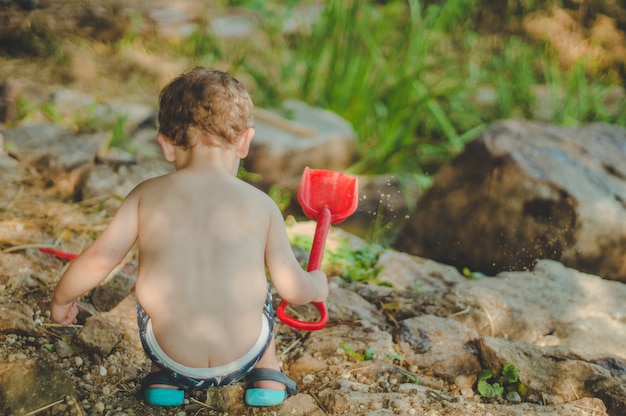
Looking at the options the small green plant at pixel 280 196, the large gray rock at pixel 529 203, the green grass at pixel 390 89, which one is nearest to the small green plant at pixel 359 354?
the large gray rock at pixel 529 203

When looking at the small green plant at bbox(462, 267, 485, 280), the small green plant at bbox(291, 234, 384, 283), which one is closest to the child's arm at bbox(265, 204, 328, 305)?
the small green plant at bbox(291, 234, 384, 283)

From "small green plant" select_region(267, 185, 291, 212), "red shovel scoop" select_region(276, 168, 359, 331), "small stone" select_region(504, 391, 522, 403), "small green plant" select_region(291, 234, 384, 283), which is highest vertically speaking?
"red shovel scoop" select_region(276, 168, 359, 331)

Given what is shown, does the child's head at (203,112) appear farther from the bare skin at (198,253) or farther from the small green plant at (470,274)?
the small green plant at (470,274)

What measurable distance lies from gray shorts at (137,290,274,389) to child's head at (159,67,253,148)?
41 cm

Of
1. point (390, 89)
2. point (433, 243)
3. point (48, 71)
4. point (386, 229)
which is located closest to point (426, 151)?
point (390, 89)

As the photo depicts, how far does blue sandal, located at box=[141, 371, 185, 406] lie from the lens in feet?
4.95

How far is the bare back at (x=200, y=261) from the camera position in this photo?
1.39m

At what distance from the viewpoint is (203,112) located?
4.64 ft

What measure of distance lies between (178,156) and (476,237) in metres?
1.80

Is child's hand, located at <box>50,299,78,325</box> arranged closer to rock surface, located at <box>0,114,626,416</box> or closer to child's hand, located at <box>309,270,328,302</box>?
rock surface, located at <box>0,114,626,416</box>

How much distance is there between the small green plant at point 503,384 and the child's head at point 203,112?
0.94 meters

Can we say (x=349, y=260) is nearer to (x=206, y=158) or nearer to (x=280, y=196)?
(x=280, y=196)

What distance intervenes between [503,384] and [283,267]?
725mm

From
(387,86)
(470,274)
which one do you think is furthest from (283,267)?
(387,86)
